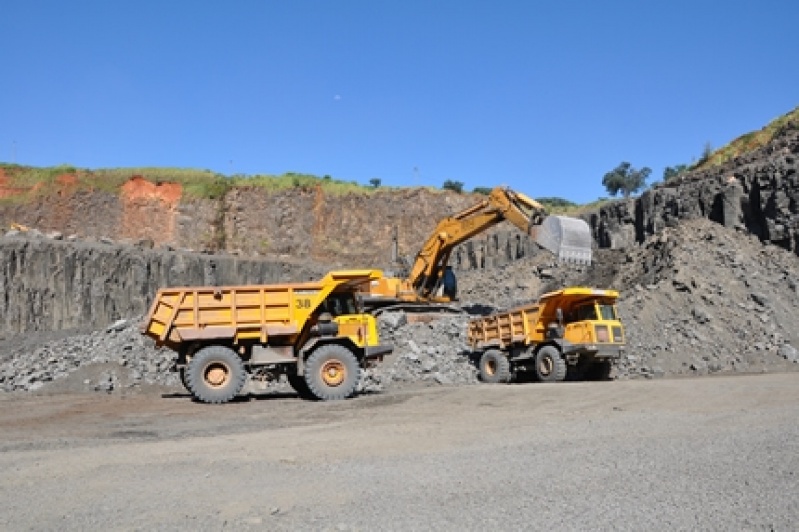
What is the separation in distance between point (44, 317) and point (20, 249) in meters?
2.71

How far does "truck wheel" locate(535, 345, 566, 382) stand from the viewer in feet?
52.9

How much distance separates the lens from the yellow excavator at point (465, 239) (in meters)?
19.3

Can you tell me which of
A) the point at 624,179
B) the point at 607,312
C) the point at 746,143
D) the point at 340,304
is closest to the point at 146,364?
the point at 340,304

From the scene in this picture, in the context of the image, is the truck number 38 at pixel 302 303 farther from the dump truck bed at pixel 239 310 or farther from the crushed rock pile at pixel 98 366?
the crushed rock pile at pixel 98 366

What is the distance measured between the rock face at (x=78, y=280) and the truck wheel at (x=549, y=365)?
62.0ft

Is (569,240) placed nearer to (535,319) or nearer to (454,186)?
(535,319)

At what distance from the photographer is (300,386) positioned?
1454cm

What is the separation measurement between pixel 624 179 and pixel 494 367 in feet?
224

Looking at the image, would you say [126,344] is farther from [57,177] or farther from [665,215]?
[57,177]

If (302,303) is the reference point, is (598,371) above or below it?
below

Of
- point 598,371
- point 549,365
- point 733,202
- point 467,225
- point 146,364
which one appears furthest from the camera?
point 733,202

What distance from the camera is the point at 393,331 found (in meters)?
19.9

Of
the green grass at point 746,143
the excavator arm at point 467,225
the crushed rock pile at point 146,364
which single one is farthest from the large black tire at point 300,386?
the green grass at point 746,143

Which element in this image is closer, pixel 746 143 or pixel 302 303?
pixel 302 303
